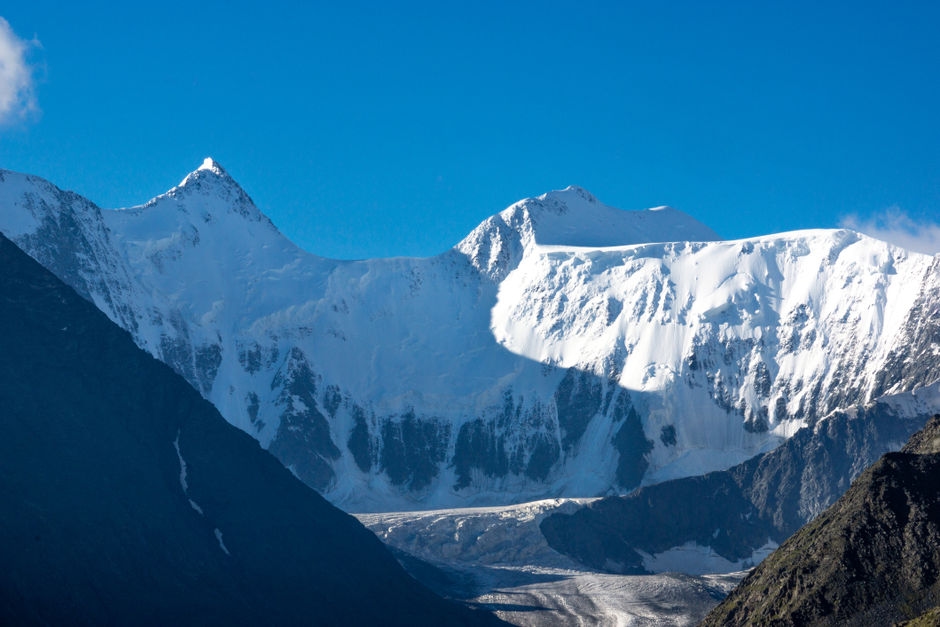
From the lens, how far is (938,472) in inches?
7072

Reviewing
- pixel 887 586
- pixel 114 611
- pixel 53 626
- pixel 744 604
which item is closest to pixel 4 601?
pixel 53 626

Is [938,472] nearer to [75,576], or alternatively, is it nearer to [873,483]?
[873,483]

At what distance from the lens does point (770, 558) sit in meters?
193

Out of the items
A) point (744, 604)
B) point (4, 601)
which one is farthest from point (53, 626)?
point (744, 604)

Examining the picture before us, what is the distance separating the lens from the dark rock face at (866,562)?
16438 cm

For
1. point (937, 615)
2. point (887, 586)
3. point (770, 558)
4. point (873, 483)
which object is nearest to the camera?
point (937, 615)

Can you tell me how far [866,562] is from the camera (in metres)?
170

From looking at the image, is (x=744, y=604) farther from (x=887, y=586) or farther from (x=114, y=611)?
(x=114, y=611)

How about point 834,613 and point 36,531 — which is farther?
point 36,531

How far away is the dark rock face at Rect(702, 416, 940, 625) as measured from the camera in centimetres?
16438

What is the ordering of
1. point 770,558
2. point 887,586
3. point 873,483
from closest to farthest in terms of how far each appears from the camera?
1. point 887,586
2. point 873,483
3. point 770,558

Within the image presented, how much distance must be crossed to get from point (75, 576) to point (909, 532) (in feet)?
326

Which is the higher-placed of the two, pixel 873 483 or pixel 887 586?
pixel 873 483

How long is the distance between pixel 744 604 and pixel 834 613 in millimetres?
18742
